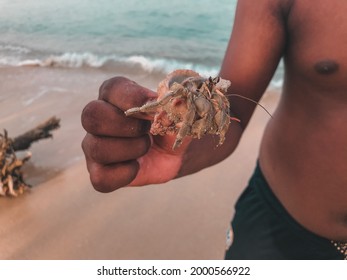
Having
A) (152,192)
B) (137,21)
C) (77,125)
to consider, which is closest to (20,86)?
(77,125)

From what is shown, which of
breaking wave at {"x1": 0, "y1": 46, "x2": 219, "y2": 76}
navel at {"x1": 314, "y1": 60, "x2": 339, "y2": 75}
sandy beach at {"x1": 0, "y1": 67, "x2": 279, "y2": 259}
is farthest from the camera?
breaking wave at {"x1": 0, "y1": 46, "x2": 219, "y2": 76}

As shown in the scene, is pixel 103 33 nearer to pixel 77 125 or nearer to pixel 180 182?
pixel 77 125

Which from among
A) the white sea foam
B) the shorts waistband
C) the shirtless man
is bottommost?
the white sea foam

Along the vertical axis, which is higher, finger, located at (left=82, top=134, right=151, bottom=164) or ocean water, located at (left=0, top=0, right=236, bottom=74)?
finger, located at (left=82, top=134, right=151, bottom=164)

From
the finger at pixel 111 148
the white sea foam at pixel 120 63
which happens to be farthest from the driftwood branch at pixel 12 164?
the white sea foam at pixel 120 63

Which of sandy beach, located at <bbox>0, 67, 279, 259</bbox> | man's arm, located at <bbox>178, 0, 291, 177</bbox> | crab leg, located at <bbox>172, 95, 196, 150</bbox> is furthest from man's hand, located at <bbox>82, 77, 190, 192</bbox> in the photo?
sandy beach, located at <bbox>0, 67, 279, 259</bbox>

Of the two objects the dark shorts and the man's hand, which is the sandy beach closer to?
the dark shorts

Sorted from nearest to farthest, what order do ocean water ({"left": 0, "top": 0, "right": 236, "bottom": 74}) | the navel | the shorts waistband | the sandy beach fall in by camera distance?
1. the navel
2. the shorts waistband
3. the sandy beach
4. ocean water ({"left": 0, "top": 0, "right": 236, "bottom": 74})

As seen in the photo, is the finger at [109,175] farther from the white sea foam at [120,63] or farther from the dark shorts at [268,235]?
the white sea foam at [120,63]
